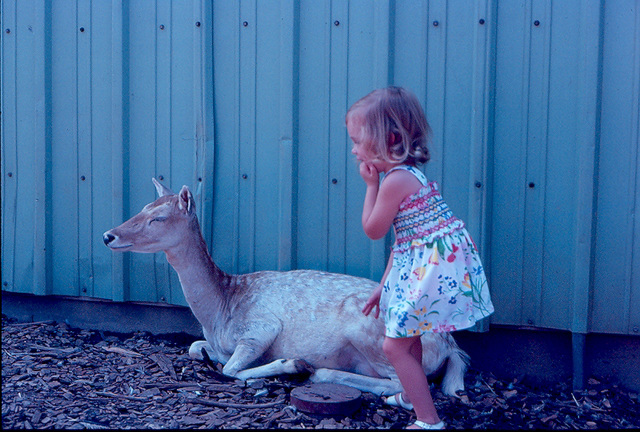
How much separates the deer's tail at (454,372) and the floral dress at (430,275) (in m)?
0.90

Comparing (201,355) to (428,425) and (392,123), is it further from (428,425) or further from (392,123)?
(392,123)

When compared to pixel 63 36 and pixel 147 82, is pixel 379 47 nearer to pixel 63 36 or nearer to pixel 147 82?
pixel 147 82

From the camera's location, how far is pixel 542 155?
416 centimetres

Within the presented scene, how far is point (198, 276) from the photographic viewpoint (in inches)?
172

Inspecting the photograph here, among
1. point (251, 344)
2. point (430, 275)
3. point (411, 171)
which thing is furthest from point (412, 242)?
point (251, 344)

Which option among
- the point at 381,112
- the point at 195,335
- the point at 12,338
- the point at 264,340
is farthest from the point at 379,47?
the point at 12,338

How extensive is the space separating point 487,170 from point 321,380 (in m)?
1.82

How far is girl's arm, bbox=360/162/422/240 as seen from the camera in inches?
119

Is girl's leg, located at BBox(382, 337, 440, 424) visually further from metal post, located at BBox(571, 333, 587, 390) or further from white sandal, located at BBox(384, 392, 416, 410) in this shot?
metal post, located at BBox(571, 333, 587, 390)

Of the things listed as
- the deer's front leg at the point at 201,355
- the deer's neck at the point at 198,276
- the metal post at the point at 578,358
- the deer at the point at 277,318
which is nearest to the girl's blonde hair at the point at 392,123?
the deer at the point at 277,318

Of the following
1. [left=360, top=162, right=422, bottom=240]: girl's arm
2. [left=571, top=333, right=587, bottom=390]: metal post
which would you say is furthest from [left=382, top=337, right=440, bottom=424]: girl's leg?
[left=571, top=333, right=587, bottom=390]: metal post

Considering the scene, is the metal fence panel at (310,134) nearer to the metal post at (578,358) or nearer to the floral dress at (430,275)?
the metal post at (578,358)

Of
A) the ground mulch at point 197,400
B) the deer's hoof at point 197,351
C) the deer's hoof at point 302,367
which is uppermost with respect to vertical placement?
the deer's hoof at point 302,367

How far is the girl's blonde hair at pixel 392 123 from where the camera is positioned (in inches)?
119
